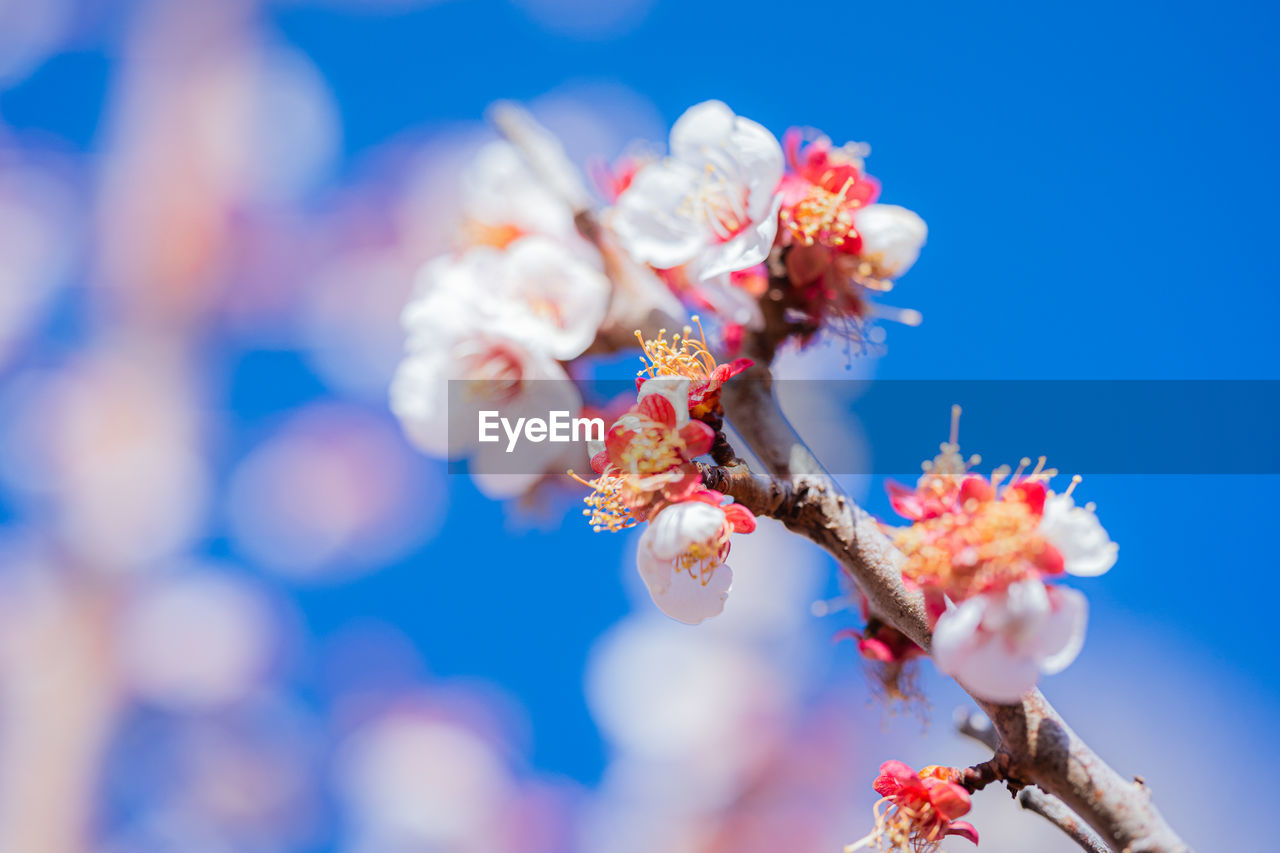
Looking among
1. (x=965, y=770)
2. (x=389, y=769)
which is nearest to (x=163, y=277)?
(x=389, y=769)

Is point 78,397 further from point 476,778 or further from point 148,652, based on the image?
point 476,778

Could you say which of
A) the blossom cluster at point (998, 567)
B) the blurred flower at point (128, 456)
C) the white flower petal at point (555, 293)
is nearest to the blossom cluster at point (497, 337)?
the white flower petal at point (555, 293)

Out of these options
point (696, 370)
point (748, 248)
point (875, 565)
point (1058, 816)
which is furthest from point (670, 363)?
point (1058, 816)

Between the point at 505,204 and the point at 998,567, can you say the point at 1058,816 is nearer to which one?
the point at 998,567

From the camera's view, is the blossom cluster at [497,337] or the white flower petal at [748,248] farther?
the blossom cluster at [497,337]

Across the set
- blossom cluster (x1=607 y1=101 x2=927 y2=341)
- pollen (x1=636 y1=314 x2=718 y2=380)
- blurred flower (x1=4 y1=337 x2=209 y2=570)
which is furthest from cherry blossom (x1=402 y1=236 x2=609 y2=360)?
blurred flower (x1=4 y1=337 x2=209 y2=570)

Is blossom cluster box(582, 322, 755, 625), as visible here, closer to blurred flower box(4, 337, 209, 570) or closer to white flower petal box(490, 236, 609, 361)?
white flower petal box(490, 236, 609, 361)

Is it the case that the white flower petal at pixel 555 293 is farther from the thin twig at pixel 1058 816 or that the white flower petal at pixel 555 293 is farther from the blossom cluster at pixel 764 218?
the thin twig at pixel 1058 816
